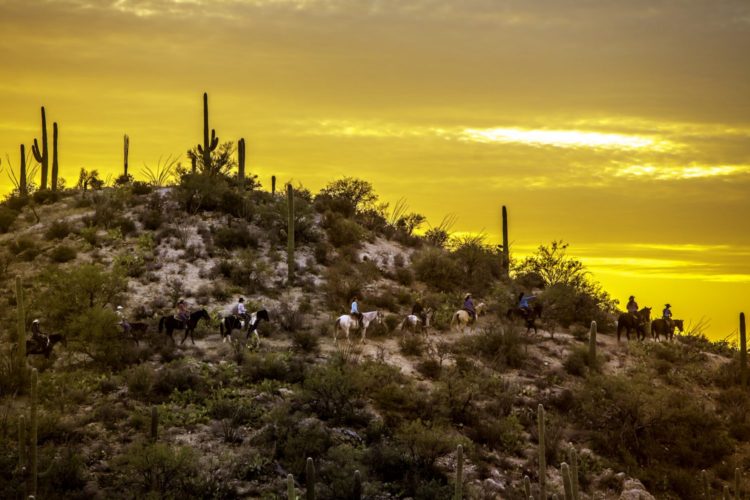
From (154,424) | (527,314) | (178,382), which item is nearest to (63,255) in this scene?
(178,382)

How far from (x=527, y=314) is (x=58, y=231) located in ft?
69.8

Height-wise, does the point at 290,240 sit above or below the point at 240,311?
above

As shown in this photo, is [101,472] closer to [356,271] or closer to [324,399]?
[324,399]

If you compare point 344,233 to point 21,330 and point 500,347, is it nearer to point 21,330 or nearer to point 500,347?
point 500,347

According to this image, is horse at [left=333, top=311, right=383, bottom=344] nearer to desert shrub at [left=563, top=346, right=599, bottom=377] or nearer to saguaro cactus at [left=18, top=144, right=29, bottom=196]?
desert shrub at [left=563, top=346, right=599, bottom=377]

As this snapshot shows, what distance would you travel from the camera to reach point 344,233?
4209cm

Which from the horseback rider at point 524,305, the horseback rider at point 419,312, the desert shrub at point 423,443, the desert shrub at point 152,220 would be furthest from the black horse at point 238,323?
the desert shrub at point 152,220

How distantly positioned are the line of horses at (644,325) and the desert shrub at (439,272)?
298 inches

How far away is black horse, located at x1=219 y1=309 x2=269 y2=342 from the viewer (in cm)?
3039

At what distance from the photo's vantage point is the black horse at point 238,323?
3039 centimetres

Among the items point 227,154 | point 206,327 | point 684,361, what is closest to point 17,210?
point 227,154

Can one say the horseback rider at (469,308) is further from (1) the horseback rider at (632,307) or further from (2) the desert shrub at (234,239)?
(2) the desert shrub at (234,239)

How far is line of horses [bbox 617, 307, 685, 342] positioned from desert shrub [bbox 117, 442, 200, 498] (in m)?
20.0

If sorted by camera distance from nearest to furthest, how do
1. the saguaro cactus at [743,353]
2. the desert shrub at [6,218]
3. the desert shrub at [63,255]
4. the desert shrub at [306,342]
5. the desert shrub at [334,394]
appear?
the desert shrub at [334,394] < the desert shrub at [306,342] < the saguaro cactus at [743,353] < the desert shrub at [63,255] < the desert shrub at [6,218]
